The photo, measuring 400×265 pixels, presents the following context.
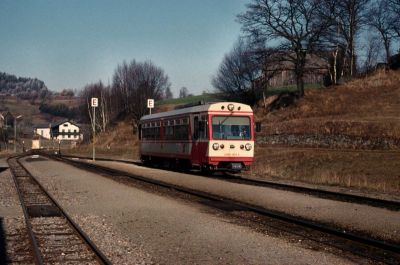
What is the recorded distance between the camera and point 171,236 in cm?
1071

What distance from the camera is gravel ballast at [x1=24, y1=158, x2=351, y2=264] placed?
8797 mm

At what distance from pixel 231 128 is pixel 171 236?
49.9 ft

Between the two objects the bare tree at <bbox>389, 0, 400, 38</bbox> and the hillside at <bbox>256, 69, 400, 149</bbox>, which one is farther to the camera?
the bare tree at <bbox>389, 0, 400, 38</bbox>

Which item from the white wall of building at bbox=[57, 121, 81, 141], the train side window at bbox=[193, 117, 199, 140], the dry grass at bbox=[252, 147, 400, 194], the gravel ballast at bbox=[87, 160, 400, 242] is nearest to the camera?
the gravel ballast at bbox=[87, 160, 400, 242]

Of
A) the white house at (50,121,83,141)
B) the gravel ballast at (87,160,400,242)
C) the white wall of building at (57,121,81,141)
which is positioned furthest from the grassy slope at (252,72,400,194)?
the white wall of building at (57,121,81,141)

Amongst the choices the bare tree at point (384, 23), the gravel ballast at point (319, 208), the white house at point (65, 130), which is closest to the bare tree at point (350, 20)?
the bare tree at point (384, 23)

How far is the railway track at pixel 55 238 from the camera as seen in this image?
349 inches

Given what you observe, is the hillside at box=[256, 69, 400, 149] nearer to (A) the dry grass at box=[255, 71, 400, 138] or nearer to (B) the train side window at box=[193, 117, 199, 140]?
(A) the dry grass at box=[255, 71, 400, 138]

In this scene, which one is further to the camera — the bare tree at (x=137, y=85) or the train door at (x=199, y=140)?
the bare tree at (x=137, y=85)

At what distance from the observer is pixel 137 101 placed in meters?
91.0

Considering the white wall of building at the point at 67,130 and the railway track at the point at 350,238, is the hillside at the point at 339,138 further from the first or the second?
the white wall of building at the point at 67,130

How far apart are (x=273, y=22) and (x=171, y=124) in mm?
33091

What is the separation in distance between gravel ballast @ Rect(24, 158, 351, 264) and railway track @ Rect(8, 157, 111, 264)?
247 mm

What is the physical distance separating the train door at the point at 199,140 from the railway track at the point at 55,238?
9.70 metres
